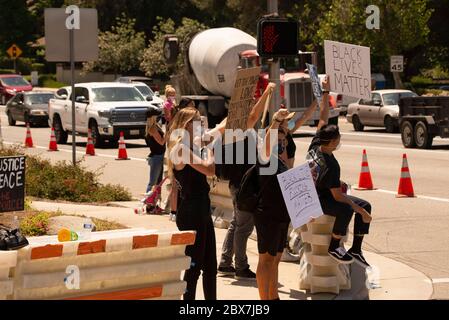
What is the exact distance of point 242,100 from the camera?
404 inches

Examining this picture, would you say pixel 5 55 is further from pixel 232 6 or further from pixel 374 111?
pixel 374 111

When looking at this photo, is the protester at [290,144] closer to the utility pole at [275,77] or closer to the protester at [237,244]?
the protester at [237,244]

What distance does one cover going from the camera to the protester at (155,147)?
16.0m

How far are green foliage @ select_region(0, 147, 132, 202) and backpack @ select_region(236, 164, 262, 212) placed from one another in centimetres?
915

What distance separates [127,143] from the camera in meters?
32.2

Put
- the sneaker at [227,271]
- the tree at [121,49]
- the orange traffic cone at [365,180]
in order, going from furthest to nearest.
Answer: the tree at [121,49] → the orange traffic cone at [365,180] → the sneaker at [227,271]

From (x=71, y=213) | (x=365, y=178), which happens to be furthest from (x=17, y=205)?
(x=365, y=178)

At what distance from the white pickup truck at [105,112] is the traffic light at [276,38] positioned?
51.0 ft

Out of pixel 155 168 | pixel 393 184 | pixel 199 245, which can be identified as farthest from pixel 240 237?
pixel 393 184

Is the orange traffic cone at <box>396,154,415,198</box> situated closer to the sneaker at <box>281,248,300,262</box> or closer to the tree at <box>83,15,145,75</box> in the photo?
the sneaker at <box>281,248,300,262</box>

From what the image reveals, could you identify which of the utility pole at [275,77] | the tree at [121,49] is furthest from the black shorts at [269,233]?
the tree at [121,49]

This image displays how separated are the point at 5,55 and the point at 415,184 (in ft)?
246

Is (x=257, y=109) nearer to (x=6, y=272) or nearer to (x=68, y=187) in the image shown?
(x=6, y=272)

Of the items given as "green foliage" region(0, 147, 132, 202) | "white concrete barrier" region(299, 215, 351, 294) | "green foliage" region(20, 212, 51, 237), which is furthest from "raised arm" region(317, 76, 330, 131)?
"green foliage" region(0, 147, 132, 202)
